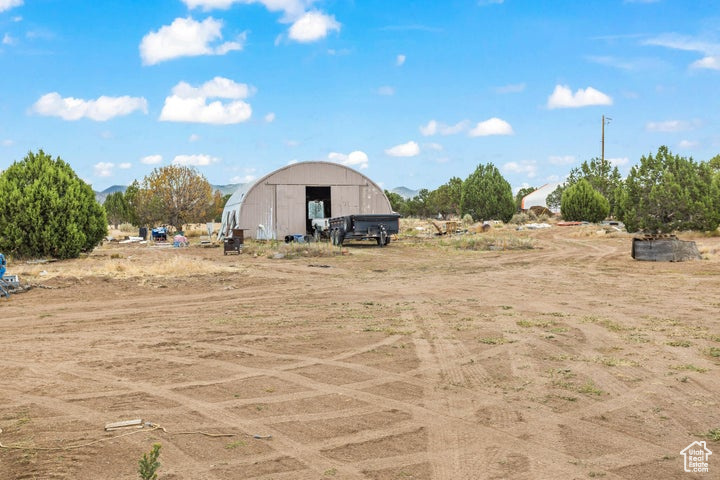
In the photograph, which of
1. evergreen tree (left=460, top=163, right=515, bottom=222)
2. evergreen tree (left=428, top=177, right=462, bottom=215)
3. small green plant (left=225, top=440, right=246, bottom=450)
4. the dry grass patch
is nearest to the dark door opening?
the dry grass patch

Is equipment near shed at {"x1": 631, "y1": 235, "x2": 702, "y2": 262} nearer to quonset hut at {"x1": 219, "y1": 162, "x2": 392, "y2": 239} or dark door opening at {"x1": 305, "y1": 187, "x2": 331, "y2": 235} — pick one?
quonset hut at {"x1": 219, "y1": 162, "x2": 392, "y2": 239}

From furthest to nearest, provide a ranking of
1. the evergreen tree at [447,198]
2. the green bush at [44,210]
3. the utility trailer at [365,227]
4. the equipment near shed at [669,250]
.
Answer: the evergreen tree at [447,198] → the utility trailer at [365,227] → the green bush at [44,210] → the equipment near shed at [669,250]

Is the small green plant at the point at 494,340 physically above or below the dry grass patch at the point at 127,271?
below

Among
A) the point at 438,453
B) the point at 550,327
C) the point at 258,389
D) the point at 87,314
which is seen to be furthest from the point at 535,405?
the point at 87,314

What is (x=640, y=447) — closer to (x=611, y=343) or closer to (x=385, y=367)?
(x=385, y=367)

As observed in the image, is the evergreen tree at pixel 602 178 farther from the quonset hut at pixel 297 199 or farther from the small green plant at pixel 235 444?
the small green plant at pixel 235 444

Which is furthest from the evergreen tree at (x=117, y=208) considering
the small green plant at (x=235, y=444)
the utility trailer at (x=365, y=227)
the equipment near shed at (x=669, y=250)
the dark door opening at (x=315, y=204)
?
the small green plant at (x=235, y=444)

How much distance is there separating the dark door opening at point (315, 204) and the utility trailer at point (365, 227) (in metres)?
6.02

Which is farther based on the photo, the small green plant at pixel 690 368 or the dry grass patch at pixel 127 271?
the dry grass patch at pixel 127 271

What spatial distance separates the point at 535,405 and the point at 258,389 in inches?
110

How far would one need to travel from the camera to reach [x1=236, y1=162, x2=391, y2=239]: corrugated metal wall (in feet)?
109

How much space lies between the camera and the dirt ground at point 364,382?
14.6 ft

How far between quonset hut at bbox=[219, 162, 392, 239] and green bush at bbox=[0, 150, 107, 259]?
11504 millimetres

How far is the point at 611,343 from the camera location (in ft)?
26.4
